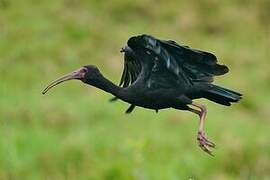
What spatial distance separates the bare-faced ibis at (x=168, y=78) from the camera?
321 centimetres

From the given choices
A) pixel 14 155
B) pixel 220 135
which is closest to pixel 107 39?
pixel 220 135

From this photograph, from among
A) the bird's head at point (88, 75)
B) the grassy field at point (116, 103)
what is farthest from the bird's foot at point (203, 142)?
the grassy field at point (116, 103)

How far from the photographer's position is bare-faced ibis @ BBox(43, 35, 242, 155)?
3.21 metres

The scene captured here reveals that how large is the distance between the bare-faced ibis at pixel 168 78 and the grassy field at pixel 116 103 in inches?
115

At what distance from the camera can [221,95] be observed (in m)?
3.28

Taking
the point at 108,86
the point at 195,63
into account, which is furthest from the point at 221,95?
the point at 108,86

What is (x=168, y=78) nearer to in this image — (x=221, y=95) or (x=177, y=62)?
(x=177, y=62)

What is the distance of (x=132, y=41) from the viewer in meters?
3.27

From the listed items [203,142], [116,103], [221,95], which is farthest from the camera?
[116,103]

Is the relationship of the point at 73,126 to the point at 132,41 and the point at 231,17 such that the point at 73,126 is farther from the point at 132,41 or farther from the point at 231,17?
the point at 132,41

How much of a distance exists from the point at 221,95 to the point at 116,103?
7743 mm

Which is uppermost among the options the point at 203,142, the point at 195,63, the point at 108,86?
the point at 195,63

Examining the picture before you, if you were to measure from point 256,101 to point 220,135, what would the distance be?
143 centimetres

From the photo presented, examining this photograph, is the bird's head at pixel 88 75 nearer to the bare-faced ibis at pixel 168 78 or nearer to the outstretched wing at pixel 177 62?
the bare-faced ibis at pixel 168 78
